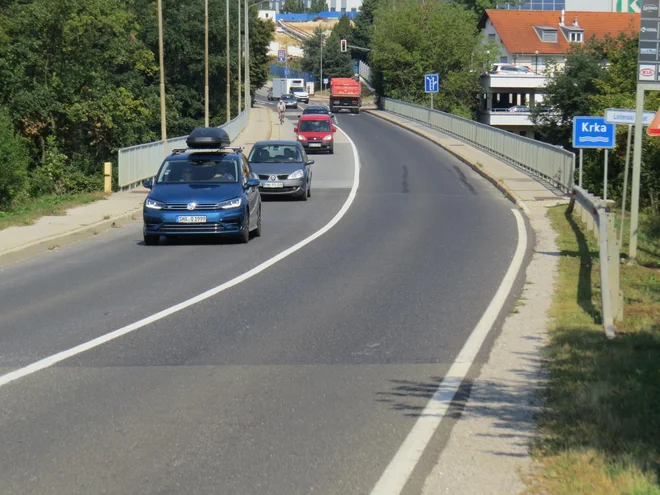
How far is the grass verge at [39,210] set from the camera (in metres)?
21.5

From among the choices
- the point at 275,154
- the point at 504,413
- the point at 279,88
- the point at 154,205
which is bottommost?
the point at 504,413

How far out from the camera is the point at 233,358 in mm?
9344

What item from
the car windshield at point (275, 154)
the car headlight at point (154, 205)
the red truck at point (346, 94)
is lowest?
the car headlight at point (154, 205)

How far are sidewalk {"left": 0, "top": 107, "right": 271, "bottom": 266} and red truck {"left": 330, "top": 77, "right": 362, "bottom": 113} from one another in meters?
58.1

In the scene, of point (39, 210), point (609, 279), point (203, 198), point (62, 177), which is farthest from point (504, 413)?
point (62, 177)

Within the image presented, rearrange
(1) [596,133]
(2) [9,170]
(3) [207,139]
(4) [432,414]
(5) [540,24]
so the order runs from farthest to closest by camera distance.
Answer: (5) [540,24], (2) [9,170], (3) [207,139], (1) [596,133], (4) [432,414]

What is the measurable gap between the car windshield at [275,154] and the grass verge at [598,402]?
17.1m

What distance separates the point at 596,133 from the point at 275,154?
9605mm

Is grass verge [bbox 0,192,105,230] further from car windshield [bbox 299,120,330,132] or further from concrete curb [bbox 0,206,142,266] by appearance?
car windshield [bbox 299,120,330,132]

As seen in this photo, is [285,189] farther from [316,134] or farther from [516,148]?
[316,134]

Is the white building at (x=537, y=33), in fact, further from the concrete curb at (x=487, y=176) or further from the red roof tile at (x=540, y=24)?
the concrete curb at (x=487, y=176)

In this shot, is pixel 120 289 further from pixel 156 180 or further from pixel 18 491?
pixel 18 491

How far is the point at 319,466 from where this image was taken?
620cm

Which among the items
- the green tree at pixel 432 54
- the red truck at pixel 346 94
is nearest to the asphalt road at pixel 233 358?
the red truck at pixel 346 94
